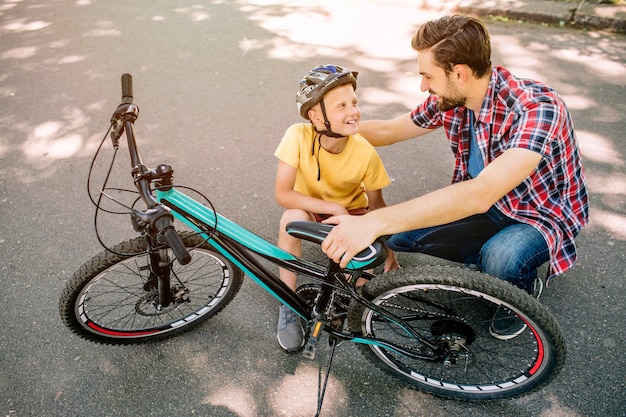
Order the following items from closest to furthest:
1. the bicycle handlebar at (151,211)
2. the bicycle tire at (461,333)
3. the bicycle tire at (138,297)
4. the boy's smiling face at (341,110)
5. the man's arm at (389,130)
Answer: the bicycle handlebar at (151,211), the bicycle tire at (461,333), the bicycle tire at (138,297), the boy's smiling face at (341,110), the man's arm at (389,130)

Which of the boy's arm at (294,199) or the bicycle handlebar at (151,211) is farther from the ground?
the bicycle handlebar at (151,211)

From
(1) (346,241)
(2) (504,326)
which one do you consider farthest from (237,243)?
(2) (504,326)

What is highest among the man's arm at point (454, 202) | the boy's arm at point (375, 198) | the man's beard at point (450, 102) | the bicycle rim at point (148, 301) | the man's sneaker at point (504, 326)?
the man's beard at point (450, 102)

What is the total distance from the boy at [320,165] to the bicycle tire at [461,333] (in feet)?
1.66

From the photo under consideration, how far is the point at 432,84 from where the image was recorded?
216 centimetres

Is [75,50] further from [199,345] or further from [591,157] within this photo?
[591,157]

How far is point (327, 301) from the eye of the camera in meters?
2.11

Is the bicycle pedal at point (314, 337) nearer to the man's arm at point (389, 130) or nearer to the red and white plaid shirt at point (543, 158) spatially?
the red and white plaid shirt at point (543, 158)

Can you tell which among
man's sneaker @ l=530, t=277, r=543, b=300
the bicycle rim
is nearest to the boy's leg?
the bicycle rim

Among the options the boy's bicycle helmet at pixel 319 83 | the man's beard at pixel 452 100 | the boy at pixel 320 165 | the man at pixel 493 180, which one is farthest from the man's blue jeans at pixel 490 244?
the boy's bicycle helmet at pixel 319 83

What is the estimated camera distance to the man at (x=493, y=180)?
1.87 m

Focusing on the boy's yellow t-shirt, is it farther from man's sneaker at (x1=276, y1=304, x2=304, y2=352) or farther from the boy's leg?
man's sneaker at (x1=276, y1=304, x2=304, y2=352)

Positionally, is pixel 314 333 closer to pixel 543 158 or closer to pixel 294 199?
pixel 294 199

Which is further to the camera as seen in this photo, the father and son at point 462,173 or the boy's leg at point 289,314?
the boy's leg at point 289,314
